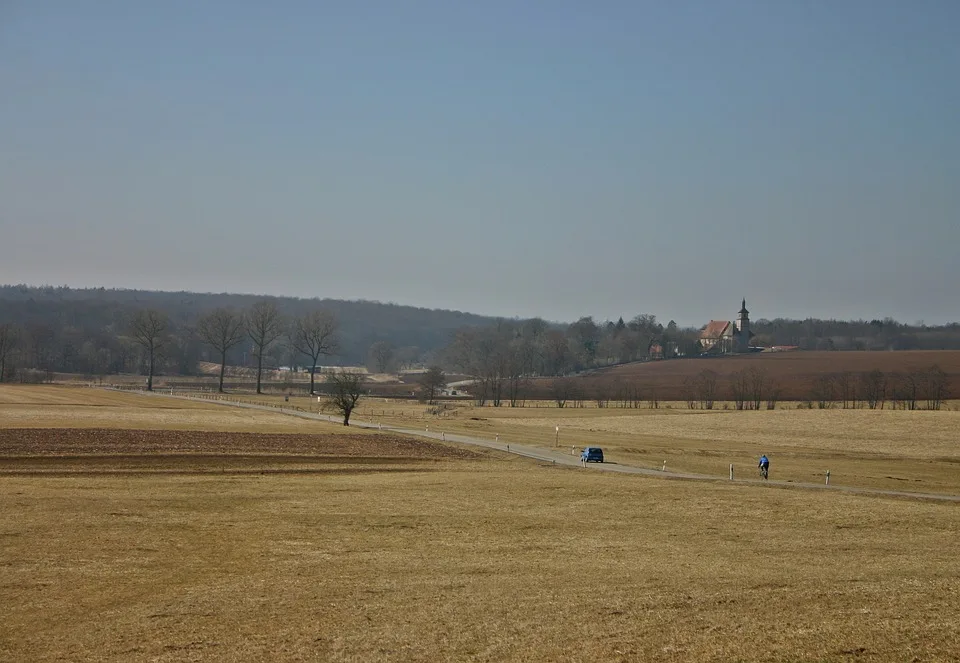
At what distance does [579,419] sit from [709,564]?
268 feet

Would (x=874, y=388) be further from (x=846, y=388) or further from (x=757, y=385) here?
(x=757, y=385)

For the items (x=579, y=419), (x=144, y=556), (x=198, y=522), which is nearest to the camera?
(x=144, y=556)

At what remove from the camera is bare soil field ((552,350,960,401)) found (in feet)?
481

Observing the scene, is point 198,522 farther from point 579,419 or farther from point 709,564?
point 579,419

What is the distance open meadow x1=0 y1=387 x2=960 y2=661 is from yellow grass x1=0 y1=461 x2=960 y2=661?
0.31 feet

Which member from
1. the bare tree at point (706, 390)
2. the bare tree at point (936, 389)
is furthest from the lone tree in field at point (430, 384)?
the bare tree at point (936, 389)

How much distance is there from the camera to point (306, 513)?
34.3 meters

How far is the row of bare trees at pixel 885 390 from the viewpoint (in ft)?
417

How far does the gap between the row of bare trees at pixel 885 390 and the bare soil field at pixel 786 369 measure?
2.25 metres

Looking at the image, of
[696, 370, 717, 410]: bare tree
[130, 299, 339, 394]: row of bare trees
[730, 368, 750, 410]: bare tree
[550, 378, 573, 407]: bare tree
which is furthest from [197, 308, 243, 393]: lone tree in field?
[730, 368, 750, 410]: bare tree

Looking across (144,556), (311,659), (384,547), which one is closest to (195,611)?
(311,659)

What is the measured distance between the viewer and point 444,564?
2577cm

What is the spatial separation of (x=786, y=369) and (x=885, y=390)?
106 feet

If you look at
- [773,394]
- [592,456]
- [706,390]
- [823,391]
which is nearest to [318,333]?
[706,390]
